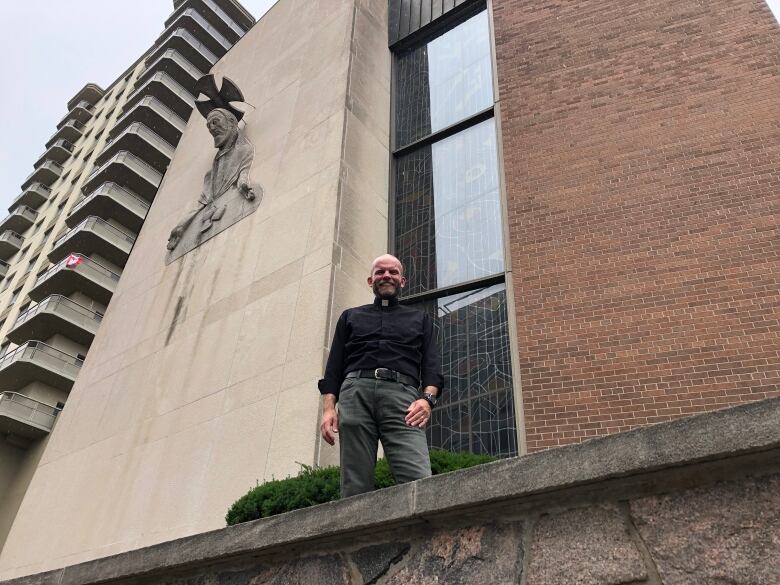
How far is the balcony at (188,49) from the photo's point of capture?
3597cm

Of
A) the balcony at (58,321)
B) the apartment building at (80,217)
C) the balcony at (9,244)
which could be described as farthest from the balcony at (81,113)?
the balcony at (58,321)

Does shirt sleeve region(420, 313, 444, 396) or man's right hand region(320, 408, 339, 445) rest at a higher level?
shirt sleeve region(420, 313, 444, 396)

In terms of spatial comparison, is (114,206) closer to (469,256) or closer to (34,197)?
(34,197)

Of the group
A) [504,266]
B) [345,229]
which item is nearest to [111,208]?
[345,229]

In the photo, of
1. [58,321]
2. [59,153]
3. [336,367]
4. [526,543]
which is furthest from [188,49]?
[526,543]

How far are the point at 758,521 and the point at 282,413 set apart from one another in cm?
682

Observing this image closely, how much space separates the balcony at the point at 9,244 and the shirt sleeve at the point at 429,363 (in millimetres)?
39410

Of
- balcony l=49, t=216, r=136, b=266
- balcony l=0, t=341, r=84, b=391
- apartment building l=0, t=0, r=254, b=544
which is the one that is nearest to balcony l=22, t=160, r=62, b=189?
apartment building l=0, t=0, r=254, b=544

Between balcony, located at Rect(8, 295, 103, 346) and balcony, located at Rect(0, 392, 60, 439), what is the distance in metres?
3.16

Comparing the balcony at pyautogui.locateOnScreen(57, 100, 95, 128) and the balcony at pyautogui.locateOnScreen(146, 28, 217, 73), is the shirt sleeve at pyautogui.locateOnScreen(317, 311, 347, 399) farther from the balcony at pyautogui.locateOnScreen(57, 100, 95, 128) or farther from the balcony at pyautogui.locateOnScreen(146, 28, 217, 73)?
the balcony at pyautogui.locateOnScreen(57, 100, 95, 128)

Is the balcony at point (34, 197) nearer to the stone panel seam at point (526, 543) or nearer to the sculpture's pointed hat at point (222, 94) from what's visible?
the sculpture's pointed hat at point (222, 94)

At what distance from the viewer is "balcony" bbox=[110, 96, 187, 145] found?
3175 centimetres

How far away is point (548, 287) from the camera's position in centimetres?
869

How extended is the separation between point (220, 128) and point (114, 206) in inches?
645
